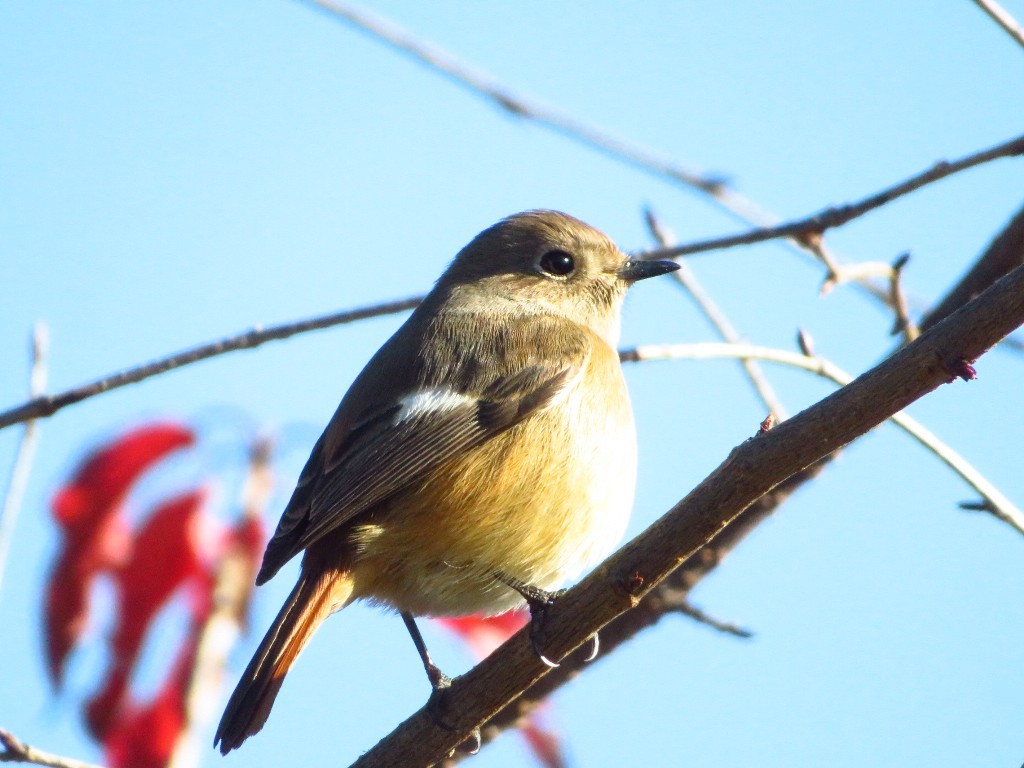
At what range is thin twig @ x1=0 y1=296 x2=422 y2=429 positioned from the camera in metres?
3.27

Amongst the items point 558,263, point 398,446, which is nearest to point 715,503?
point 398,446

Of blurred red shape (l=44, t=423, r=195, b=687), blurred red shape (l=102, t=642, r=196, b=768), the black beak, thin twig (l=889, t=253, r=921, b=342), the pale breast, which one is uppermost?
thin twig (l=889, t=253, r=921, b=342)

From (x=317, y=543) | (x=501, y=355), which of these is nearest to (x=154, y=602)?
(x=317, y=543)

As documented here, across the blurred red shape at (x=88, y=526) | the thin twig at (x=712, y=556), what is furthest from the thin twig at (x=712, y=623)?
the blurred red shape at (x=88, y=526)

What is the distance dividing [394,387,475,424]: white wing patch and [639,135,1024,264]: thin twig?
2.81 ft

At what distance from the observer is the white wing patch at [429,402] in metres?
4.03

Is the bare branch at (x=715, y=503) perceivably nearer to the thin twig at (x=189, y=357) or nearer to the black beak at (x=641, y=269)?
the thin twig at (x=189, y=357)

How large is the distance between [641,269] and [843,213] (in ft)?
5.25

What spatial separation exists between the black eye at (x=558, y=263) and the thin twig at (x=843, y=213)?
4.78ft

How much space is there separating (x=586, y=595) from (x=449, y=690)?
54cm

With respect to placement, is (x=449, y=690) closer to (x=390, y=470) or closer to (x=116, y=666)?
(x=390, y=470)

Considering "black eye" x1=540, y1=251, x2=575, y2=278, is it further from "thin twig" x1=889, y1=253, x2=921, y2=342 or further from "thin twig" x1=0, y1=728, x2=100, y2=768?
"thin twig" x1=0, y1=728, x2=100, y2=768

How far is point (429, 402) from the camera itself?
13.4ft

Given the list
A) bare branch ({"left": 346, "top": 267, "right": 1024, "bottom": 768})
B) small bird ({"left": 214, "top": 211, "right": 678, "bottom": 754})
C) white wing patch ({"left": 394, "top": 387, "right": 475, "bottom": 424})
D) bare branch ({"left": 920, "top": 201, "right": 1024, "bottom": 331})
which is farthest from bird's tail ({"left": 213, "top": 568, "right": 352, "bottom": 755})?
bare branch ({"left": 920, "top": 201, "right": 1024, "bottom": 331})
